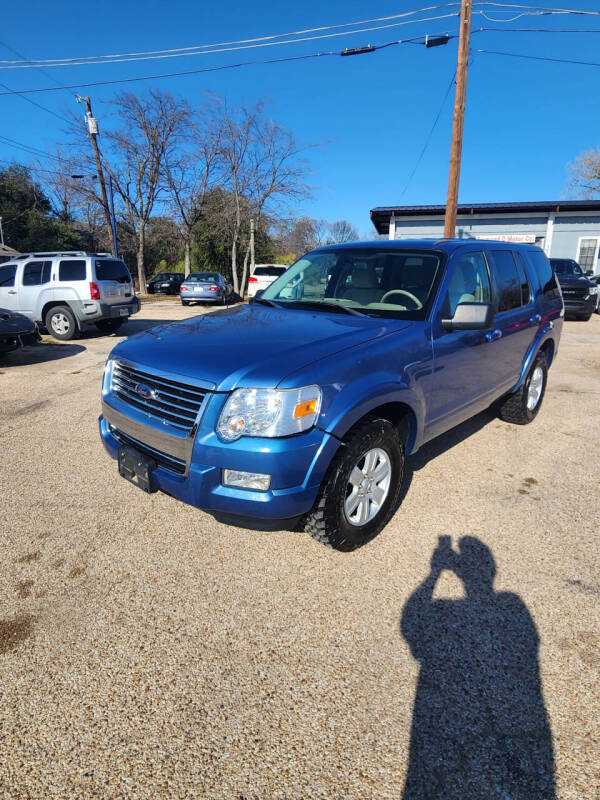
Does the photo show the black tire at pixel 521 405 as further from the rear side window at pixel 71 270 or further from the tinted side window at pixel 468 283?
the rear side window at pixel 71 270

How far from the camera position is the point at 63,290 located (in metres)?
10.5

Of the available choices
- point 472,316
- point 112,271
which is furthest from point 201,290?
point 472,316

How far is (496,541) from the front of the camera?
9.68 ft

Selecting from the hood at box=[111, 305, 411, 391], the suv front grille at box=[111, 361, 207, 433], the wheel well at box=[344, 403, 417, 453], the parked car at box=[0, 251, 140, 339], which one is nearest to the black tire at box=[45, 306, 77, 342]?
the parked car at box=[0, 251, 140, 339]

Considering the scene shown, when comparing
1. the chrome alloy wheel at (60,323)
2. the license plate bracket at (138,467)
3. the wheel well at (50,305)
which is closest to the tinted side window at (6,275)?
the wheel well at (50,305)

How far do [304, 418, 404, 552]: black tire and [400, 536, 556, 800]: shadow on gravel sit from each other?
0.45 metres

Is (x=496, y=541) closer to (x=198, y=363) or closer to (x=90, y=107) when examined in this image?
(x=198, y=363)

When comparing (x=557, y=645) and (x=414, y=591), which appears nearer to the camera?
(x=557, y=645)

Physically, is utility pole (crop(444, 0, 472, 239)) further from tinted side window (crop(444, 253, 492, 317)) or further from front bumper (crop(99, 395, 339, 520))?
front bumper (crop(99, 395, 339, 520))

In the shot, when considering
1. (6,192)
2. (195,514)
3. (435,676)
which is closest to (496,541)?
(435,676)

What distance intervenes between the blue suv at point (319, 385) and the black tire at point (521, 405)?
3.27 ft

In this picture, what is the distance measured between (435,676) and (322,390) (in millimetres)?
1361

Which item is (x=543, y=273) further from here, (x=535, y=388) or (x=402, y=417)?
(x=402, y=417)

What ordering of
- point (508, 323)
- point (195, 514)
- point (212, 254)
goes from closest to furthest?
point (195, 514) < point (508, 323) < point (212, 254)
